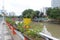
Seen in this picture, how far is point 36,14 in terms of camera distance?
68.9 metres

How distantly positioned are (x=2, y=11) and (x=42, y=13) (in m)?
69.3

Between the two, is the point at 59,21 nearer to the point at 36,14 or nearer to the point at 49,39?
the point at 36,14

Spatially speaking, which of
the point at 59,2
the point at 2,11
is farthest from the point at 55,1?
the point at 2,11

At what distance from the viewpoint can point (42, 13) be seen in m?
74.3

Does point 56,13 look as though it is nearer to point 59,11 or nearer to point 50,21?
point 59,11

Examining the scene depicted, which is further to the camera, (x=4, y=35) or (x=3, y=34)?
(x=4, y=35)

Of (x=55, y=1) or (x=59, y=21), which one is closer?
(x=59, y=21)

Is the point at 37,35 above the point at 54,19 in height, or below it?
above

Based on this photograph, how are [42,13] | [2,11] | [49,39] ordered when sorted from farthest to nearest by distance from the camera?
[42,13]
[2,11]
[49,39]

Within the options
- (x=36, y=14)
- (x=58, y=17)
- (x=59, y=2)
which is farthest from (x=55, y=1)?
(x=58, y=17)

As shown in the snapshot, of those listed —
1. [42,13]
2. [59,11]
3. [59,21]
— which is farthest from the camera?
[42,13]

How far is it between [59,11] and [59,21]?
6154 millimetres

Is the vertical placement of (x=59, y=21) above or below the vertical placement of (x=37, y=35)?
below

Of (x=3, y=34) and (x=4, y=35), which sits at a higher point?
(x=3, y=34)
